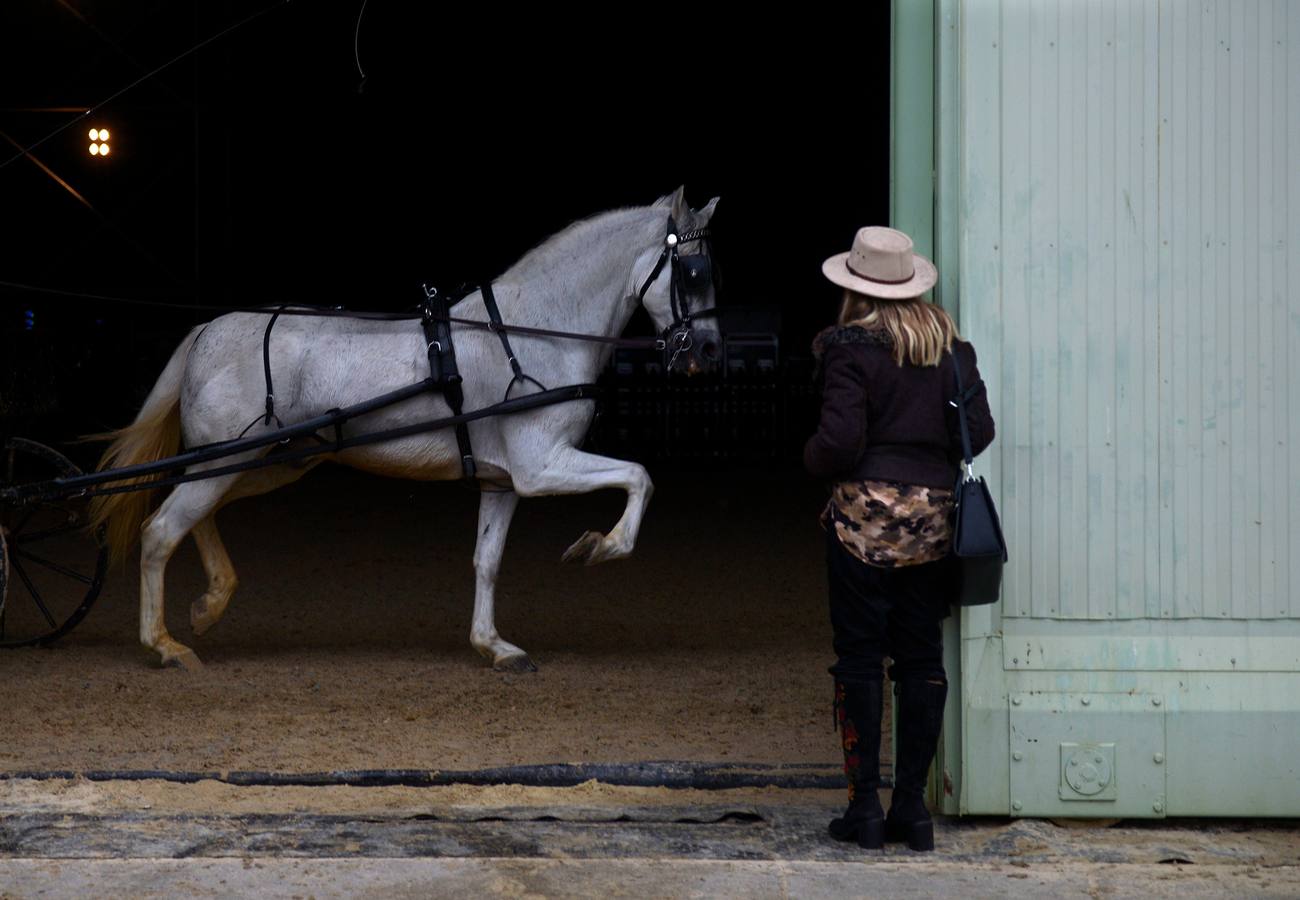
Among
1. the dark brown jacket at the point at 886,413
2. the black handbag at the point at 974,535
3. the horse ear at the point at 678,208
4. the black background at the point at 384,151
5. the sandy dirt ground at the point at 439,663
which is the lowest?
the sandy dirt ground at the point at 439,663

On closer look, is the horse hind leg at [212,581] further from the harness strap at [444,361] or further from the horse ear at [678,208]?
the horse ear at [678,208]

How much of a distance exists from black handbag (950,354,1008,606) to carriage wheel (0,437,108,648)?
4409mm

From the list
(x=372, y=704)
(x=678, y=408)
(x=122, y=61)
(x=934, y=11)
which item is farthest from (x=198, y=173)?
(x=934, y=11)

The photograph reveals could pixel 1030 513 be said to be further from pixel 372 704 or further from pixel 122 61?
pixel 122 61

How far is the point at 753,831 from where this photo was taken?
14.1 feet

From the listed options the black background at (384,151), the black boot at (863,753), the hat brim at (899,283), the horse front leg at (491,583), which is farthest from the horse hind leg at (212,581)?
the black background at (384,151)

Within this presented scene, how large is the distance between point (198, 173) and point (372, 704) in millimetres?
12829

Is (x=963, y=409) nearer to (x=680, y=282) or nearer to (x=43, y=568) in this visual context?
(x=680, y=282)

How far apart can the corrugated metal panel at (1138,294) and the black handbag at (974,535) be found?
0.36 metres

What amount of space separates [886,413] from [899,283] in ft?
1.22

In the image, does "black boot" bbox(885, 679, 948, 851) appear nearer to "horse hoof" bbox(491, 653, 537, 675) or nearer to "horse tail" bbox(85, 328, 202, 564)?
"horse hoof" bbox(491, 653, 537, 675)

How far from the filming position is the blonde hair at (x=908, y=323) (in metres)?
4.01

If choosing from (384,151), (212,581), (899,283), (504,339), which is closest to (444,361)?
(504,339)

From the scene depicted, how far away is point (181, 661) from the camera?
700 centimetres
